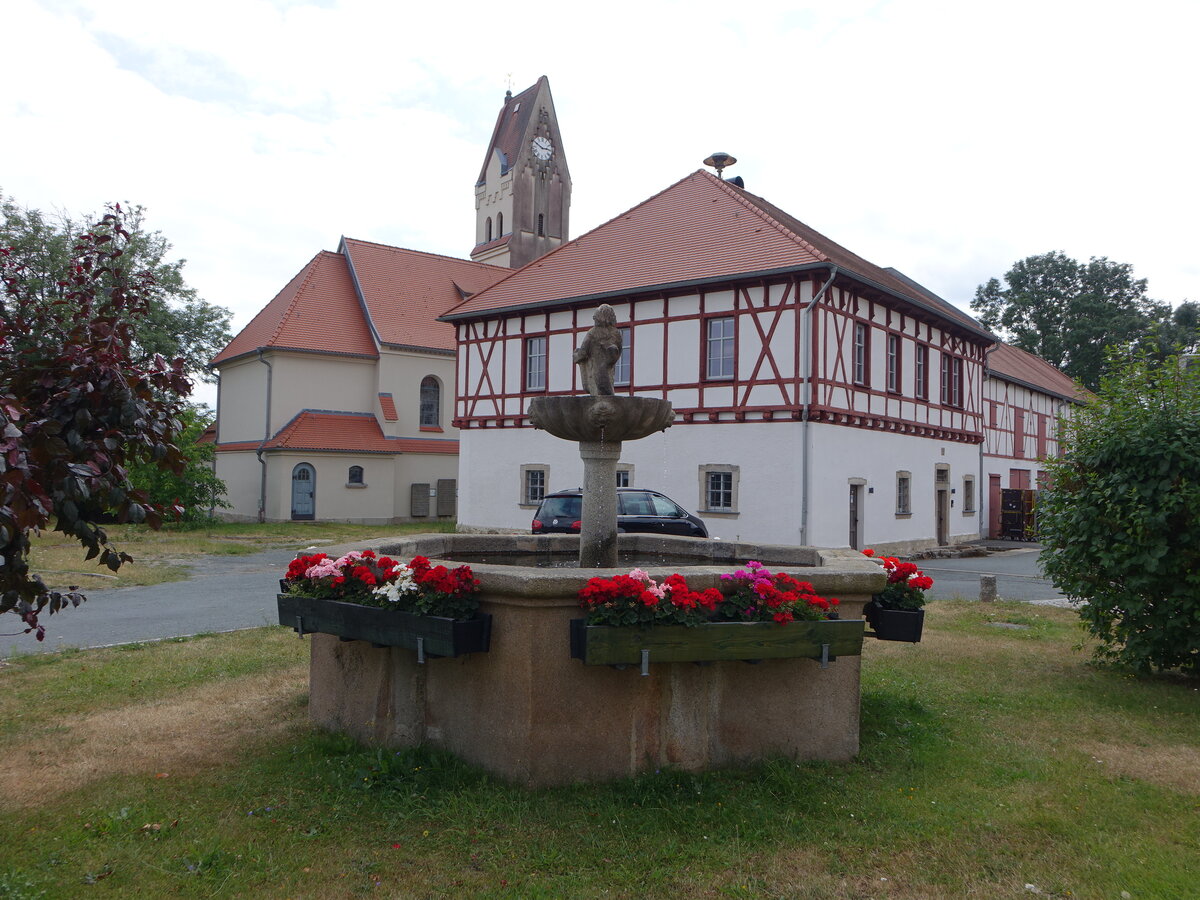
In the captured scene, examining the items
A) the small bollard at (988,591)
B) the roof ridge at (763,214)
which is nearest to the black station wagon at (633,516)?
the small bollard at (988,591)

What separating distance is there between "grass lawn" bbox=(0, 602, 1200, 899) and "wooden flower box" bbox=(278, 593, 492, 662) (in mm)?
709

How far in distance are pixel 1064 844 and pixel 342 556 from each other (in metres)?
4.39

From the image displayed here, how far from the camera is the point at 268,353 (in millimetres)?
31672

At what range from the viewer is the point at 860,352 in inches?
835

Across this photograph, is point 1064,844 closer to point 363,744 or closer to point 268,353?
point 363,744

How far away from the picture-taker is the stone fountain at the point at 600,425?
20.7 ft

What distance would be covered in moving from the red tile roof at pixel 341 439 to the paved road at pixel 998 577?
61.0 feet

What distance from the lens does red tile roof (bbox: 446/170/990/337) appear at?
20578 mm

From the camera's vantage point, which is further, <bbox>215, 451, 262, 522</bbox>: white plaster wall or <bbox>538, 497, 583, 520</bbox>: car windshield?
<bbox>215, 451, 262, 522</bbox>: white plaster wall

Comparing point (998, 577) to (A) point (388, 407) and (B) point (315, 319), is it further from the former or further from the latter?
(B) point (315, 319)

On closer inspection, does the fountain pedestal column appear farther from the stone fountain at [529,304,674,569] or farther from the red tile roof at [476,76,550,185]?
the red tile roof at [476,76,550,185]

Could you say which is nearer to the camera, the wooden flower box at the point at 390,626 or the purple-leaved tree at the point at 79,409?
the purple-leaved tree at the point at 79,409

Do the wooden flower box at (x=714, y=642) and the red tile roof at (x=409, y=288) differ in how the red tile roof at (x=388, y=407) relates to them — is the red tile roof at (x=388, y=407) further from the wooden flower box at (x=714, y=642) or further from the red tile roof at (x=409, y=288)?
the wooden flower box at (x=714, y=642)

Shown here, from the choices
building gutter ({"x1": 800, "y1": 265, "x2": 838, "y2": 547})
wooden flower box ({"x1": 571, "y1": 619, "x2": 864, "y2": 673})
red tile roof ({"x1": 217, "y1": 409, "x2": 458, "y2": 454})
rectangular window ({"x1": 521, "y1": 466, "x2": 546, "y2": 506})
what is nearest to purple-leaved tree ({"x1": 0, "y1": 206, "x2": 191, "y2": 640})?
wooden flower box ({"x1": 571, "y1": 619, "x2": 864, "y2": 673})
